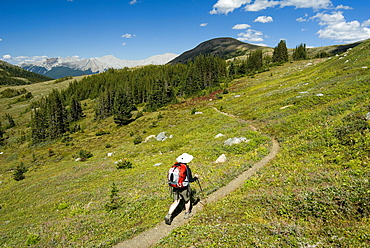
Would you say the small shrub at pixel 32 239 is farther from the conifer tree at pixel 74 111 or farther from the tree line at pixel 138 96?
the conifer tree at pixel 74 111

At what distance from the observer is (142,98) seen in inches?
5536

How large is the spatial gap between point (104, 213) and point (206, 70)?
12106 centimetres

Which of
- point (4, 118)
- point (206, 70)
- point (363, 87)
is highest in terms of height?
point (206, 70)

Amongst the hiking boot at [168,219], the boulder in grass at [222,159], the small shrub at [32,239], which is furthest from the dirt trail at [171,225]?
the small shrub at [32,239]

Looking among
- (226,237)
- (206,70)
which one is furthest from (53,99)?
(226,237)

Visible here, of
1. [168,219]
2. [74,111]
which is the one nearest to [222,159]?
[168,219]

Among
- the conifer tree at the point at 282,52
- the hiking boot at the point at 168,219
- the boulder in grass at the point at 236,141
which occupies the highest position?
the conifer tree at the point at 282,52

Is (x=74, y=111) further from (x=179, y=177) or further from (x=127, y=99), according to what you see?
(x=179, y=177)

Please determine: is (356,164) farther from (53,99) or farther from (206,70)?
(53,99)

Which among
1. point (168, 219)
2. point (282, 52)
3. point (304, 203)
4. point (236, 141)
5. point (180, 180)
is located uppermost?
point (282, 52)

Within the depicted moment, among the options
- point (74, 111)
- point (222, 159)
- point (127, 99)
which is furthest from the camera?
point (74, 111)

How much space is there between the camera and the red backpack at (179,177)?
9.94 meters

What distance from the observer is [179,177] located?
9.92 meters

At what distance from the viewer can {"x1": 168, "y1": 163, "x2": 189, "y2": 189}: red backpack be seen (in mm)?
9938
